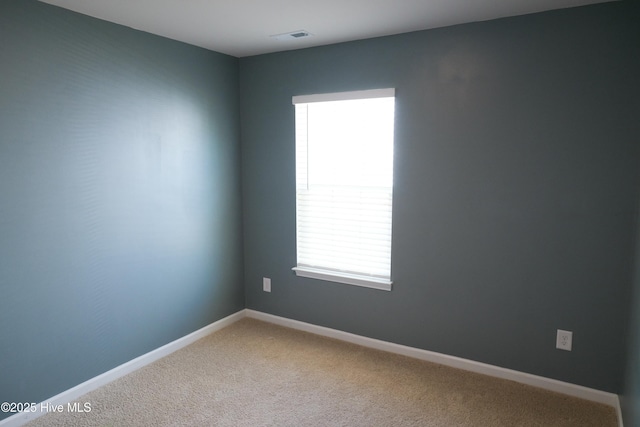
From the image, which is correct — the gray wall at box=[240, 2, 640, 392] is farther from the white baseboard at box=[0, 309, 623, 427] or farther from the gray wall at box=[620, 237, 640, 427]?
the gray wall at box=[620, 237, 640, 427]

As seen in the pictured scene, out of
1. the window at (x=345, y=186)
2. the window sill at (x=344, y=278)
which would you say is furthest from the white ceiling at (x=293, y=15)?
the window sill at (x=344, y=278)

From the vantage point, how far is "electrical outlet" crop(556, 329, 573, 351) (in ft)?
8.63

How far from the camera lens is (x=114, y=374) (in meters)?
2.86

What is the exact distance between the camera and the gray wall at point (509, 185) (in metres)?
2.45

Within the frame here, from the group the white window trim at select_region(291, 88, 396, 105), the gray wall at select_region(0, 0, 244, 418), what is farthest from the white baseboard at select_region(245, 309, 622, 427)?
the white window trim at select_region(291, 88, 396, 105)

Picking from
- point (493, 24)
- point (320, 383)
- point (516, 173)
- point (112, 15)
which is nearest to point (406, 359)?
point (320, 383)

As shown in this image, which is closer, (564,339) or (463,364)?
(564,339)

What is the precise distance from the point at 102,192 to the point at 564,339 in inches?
119

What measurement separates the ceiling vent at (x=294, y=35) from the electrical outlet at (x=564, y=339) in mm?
2531

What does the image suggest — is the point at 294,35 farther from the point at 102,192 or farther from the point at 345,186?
the point at 102,192

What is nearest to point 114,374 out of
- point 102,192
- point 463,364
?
point 102,192

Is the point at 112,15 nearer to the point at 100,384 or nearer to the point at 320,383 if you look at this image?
the point at 100,384

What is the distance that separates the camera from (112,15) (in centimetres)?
260

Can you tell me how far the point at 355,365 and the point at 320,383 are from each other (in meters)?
0.35
